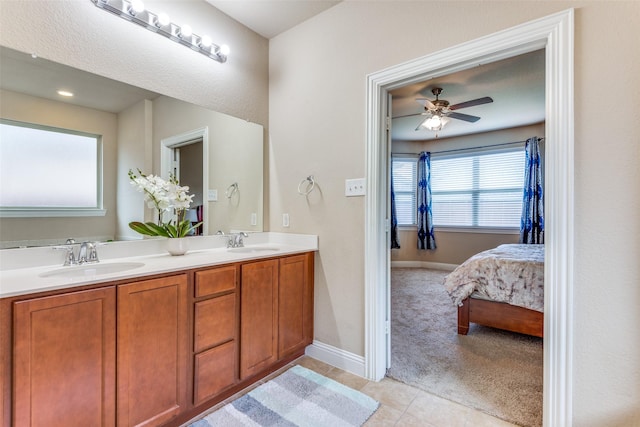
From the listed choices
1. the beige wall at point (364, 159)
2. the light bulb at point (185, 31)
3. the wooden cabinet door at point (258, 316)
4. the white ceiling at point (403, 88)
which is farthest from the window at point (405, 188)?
the light bulb at point (185, 31)

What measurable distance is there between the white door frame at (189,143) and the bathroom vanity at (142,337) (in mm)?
340

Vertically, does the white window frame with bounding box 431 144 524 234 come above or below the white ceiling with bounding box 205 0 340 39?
below

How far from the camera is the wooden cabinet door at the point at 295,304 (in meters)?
1.98

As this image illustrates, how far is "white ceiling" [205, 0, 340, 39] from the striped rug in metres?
2.53

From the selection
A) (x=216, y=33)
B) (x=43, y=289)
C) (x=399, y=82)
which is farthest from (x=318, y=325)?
(x=216, y=33)

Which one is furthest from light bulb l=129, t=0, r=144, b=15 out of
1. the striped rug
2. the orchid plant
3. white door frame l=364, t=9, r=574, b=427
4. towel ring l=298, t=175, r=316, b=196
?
the striped rug

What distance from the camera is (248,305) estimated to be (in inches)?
69.2

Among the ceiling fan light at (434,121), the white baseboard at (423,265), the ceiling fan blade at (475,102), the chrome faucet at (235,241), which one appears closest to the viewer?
the chrome faucet at (235,241)

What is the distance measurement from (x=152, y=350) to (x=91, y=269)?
50 cm

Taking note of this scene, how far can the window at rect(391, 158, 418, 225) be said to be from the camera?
18.6 feet

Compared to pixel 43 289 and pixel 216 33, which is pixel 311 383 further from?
pixel 216 33

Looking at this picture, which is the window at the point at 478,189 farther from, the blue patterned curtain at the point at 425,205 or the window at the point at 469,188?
the blue patterned curtain at the point at 425,205

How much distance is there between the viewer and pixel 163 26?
1789mm

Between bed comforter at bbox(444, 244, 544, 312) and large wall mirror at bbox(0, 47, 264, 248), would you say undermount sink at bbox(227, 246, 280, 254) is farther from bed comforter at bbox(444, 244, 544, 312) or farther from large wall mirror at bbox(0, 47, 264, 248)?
bed comforter at bbox(444, 244, 544, 312)
